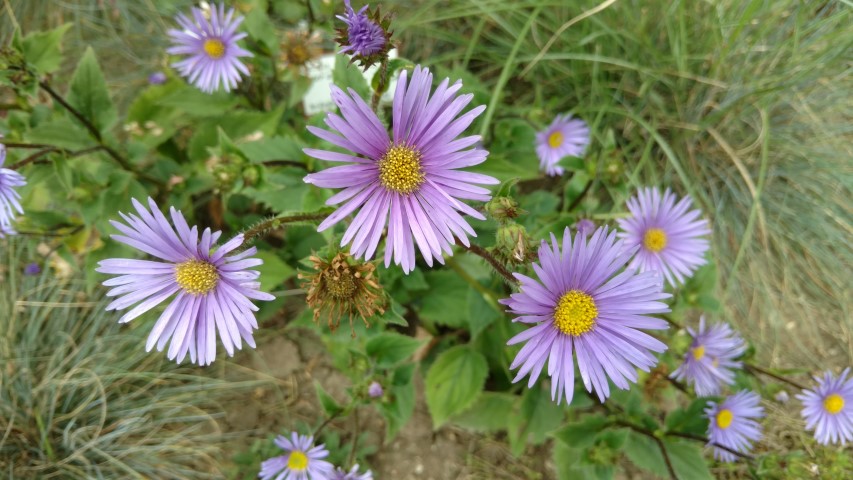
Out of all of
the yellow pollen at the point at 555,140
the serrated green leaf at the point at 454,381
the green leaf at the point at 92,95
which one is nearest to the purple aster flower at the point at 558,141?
the yellow pollen at the point at 555,140

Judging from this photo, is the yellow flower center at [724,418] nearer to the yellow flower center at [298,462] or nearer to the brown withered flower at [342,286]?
the brown withered flower at [342,286]

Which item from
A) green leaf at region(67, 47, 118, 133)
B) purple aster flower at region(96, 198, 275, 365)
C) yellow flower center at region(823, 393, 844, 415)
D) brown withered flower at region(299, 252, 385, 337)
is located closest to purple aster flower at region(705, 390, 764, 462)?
yellow flower center at region(823, 393, 844, 415)

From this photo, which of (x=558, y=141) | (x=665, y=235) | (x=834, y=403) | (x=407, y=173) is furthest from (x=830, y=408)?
(x=407, y=173)

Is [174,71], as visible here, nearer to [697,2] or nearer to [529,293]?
[529,293]

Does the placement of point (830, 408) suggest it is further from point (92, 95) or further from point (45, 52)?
point (45, 52)

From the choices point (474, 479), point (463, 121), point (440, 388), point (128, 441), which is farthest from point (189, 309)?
point (474, 479)
